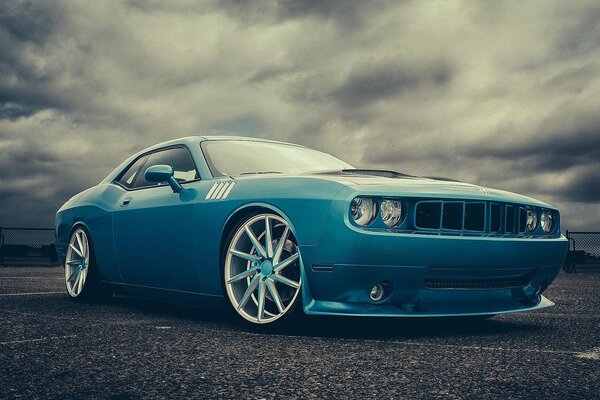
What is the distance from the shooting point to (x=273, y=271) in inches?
155

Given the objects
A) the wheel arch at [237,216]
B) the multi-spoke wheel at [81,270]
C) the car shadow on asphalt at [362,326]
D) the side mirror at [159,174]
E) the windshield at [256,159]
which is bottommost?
the car shadow on asphalt at [362,326]

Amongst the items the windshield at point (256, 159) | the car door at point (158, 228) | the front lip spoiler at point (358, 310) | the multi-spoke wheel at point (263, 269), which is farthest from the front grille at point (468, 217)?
the car door at point (158, 228)

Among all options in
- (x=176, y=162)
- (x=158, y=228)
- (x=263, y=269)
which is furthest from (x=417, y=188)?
(x=176, y=162)

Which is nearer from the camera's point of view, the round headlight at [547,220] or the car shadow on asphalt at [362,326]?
the car shadow on asphalt at [362,326]

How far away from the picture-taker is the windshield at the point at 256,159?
184 inches

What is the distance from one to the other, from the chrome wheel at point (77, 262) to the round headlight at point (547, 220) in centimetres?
363

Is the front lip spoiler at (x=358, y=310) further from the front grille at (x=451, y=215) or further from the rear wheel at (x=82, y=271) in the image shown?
the rear wheel at (x=82, y=271)

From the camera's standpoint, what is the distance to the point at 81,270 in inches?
233

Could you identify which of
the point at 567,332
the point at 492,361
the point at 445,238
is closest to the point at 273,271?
the point at 445,238

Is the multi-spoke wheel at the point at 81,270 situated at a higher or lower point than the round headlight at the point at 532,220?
lower

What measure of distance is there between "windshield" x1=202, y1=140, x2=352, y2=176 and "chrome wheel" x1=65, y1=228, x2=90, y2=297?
1.71 m

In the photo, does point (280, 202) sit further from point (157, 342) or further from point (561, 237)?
A: point (561, 237)

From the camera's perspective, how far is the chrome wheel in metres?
5.88

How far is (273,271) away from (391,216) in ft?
2.45
